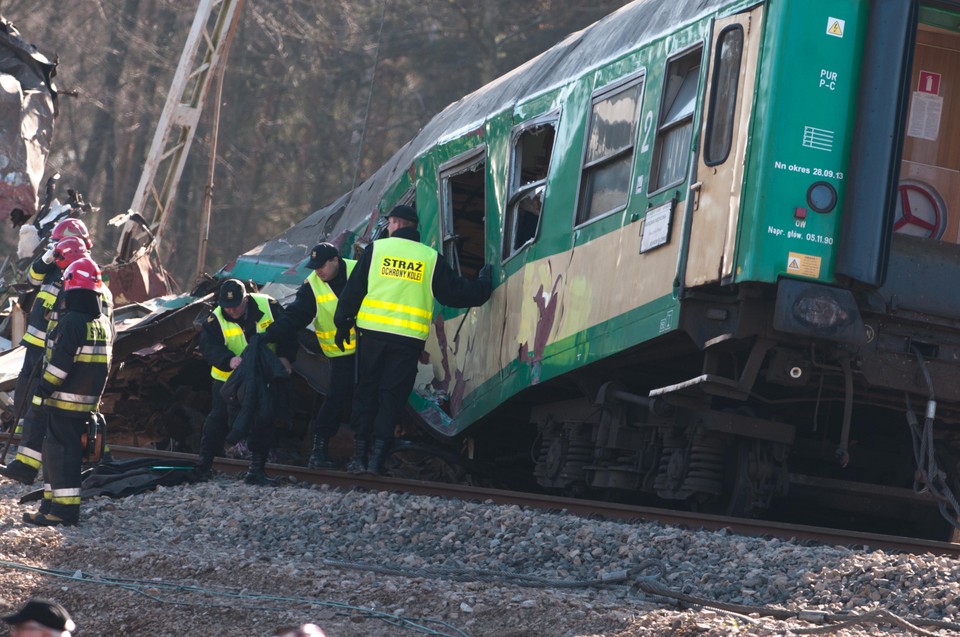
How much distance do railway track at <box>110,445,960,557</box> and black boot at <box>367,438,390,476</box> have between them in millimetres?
94

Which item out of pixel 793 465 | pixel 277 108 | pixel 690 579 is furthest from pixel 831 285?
pixel 277 108

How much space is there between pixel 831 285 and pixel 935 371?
906mm

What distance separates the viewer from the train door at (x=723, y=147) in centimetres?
766

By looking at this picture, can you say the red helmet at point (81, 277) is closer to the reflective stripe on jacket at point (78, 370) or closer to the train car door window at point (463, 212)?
the reflective stripe on jacket at point (78, 370)

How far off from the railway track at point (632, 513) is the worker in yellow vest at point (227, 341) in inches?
20.2

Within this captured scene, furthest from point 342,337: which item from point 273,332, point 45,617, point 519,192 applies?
point 45,617

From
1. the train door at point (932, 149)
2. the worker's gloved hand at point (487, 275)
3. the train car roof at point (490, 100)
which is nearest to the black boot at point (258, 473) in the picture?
the worker's gloved hand at point (487, 275)

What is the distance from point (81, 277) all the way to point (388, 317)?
262cm

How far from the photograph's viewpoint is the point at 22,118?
55.0 ft

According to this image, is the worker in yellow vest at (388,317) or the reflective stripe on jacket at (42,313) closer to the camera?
the worker in yellow vest at (388,317)

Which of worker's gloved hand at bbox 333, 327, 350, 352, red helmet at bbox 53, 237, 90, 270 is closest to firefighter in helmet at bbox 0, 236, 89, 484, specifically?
red helmet at bbox 53, 237, 90, 270

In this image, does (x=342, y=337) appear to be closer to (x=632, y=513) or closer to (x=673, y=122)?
(x=632, y=513)

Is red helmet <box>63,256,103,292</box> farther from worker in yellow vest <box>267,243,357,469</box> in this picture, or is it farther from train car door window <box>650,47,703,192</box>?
train car door window <box>650,47,703,192</box>

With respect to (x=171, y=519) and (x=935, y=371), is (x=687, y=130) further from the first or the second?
(x=171, y=519)
